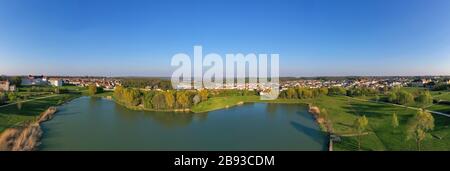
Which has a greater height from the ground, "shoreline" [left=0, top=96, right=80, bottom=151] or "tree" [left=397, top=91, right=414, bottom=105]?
"tree" [left=397, top=91, right=414, bottom=105]

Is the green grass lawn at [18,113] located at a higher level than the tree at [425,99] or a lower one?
lower

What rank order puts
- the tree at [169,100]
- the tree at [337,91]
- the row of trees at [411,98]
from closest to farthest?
the row of trees at [411,98]
the tree at [169,100]
the tree at [337,91]

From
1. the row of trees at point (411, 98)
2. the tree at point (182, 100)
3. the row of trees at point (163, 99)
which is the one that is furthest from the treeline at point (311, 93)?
the tree at point (182, 100)

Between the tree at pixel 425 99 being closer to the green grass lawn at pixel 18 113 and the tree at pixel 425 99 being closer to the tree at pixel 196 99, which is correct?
the tree at pixel 196 99

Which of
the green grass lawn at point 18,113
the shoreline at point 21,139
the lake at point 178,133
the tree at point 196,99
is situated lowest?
the lake at point 178,133

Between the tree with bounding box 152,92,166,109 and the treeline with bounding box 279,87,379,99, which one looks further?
the treeline with bounding box 279,87,379,99

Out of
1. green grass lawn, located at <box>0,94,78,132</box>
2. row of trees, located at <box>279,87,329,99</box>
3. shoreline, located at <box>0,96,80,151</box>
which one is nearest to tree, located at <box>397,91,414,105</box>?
row of trees, located at <box>279,87,329,99</box>

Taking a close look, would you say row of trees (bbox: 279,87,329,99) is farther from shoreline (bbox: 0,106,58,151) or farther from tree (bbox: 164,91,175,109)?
shoreline (bbox: 0,106,58,151)
